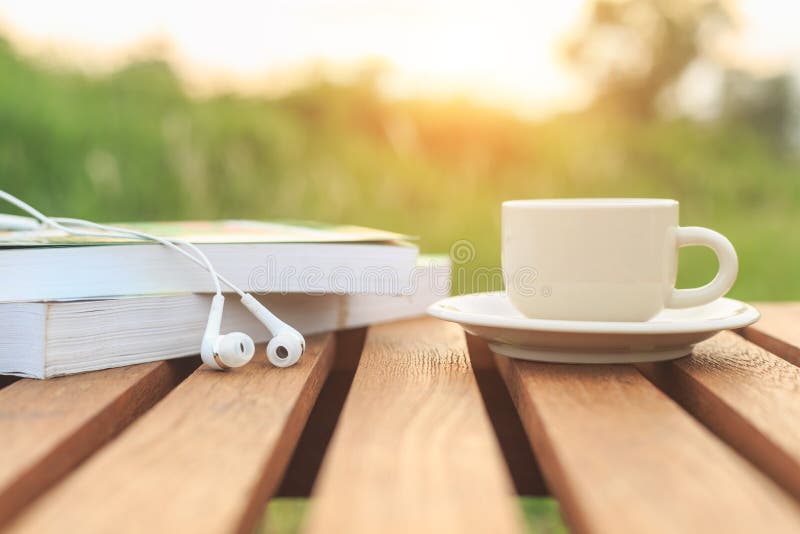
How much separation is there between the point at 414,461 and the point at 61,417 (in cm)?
27

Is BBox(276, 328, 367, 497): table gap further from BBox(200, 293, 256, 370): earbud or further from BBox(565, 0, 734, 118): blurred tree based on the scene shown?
BBox(565, 0, 734, 118): blurred tree

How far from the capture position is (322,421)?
2.75 ft

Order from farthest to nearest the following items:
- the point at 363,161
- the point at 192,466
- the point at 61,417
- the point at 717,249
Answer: the point at 363,161
the point at 717,249
the point at 61,417
the point at 192,466

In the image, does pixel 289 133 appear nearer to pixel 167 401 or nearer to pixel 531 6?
pixel 531 6

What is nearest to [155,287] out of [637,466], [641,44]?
[637,466]

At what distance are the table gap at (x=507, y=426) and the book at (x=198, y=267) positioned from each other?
122mm

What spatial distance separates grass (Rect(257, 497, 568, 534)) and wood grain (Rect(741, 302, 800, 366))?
0.61 m

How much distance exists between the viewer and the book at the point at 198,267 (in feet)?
2.61

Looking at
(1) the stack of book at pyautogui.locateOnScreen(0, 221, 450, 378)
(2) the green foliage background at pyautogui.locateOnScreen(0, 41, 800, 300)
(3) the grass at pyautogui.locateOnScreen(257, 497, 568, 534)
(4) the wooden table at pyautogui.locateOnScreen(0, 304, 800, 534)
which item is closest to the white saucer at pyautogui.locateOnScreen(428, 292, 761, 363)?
(4) the wooden table at pyautogui.locateOnScreen(0, 304, 800, 534)

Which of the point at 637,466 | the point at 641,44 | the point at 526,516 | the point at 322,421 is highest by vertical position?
the point at 641,44

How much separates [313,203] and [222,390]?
160 centimetres

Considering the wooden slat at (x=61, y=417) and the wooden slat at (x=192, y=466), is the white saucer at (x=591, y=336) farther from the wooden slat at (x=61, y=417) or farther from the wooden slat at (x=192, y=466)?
the wooden slat at (x=61, y=417)

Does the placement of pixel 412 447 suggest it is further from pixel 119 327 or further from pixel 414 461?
pixel 119 327

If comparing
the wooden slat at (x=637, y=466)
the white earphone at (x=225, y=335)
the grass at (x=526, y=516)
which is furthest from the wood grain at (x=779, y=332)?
the grass at (x=526, y=516)
